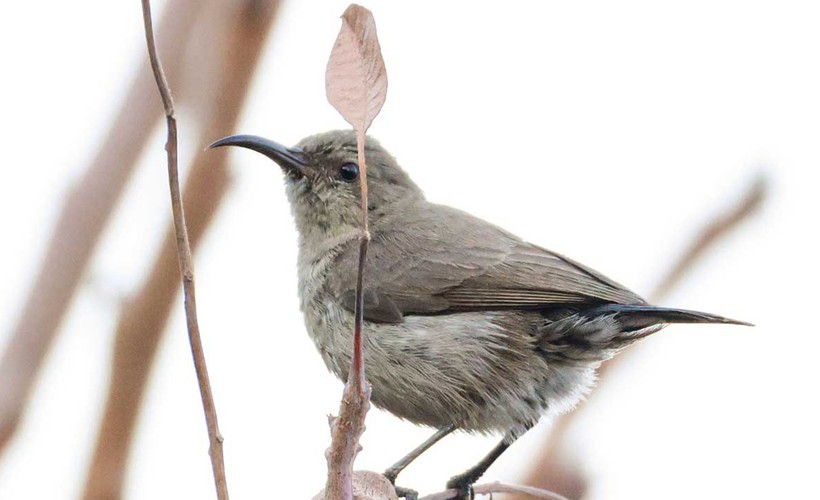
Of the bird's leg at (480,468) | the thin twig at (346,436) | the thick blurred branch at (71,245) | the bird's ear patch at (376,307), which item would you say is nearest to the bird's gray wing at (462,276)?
the bird's ear patch at (376,307)

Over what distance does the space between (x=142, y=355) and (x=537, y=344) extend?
1.90m

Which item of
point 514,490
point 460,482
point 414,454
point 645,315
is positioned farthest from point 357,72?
point 460,482

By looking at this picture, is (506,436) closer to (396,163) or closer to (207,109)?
(396,163)

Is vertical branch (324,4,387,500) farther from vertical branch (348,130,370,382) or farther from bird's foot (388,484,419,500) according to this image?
bird's foot (388,484,419,500)

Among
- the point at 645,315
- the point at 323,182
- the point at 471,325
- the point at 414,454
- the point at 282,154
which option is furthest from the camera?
the point at 323,182

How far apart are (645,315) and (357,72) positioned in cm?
235

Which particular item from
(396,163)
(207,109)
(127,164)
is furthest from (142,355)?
(396,163)

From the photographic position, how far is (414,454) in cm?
388

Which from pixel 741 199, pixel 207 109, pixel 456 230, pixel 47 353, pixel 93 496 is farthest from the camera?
pixel 456 230

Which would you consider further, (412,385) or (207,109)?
(412,385)

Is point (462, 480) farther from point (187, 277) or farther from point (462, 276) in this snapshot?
point (187, 277)

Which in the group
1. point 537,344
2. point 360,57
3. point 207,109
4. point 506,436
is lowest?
point 506,436

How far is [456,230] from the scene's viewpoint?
4500 millimetres

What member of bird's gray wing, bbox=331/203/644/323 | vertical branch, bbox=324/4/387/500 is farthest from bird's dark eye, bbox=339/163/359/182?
vertical branch, bbox=324/4/387/500
